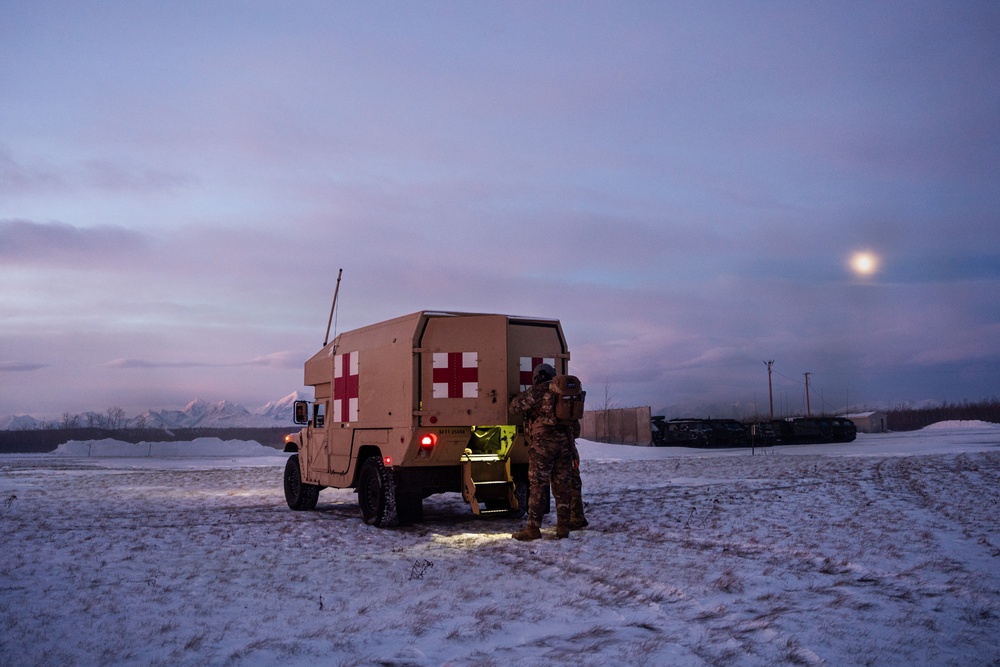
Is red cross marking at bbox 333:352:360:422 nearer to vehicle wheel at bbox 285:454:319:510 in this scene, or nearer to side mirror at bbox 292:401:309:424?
side mirror at bbox 292:401:309:424

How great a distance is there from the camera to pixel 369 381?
37.3 feet

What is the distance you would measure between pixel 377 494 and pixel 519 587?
15.3 feet

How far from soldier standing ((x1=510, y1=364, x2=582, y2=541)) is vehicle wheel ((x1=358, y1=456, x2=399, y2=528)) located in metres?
2.12

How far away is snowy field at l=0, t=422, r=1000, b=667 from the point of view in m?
4.57

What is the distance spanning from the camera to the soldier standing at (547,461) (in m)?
9.09

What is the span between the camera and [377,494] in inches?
419

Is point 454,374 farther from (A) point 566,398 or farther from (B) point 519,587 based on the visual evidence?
(B) point 519,587

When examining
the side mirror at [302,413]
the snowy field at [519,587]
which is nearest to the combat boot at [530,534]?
the snowy field at [519,587]

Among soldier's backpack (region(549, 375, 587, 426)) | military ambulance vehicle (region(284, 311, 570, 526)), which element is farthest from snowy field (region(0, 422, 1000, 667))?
soldier's backpack (region(549, 375, 587, 426))

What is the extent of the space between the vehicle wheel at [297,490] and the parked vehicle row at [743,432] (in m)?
31.7

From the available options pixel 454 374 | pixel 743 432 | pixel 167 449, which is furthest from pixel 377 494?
pixel 167 449

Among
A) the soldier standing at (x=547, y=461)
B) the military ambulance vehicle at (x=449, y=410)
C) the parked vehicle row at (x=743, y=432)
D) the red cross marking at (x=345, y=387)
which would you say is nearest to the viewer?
the soldier standing at (x=547, y=461)

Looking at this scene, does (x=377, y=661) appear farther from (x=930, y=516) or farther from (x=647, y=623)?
(x=930, y=516)

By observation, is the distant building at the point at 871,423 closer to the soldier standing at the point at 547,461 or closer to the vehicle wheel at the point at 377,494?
the vehicle wheel at the point at 377,494
